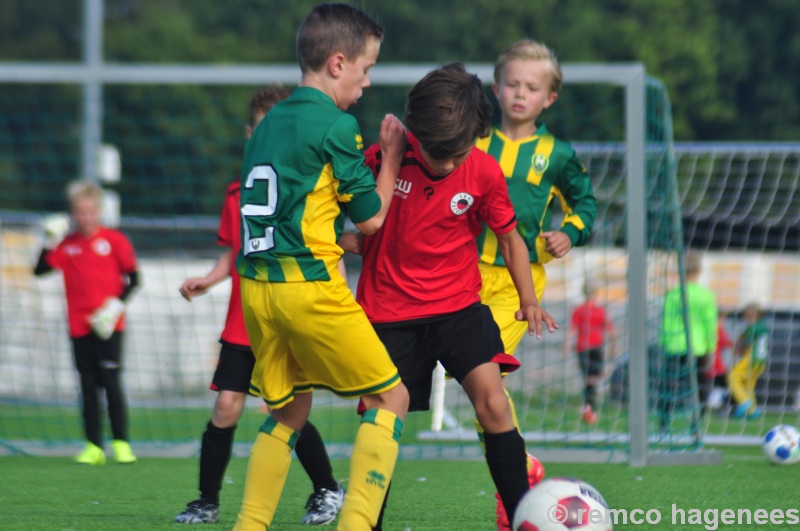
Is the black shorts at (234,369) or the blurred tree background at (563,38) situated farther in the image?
the blurred tree background at (563,38)

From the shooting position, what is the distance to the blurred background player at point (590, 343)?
9441 millimetres

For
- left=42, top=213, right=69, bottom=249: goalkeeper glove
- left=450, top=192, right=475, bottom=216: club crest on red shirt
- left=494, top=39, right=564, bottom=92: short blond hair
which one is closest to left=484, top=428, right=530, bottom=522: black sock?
left=450, top=192, right=475, bottom=216: club crest on red shirt

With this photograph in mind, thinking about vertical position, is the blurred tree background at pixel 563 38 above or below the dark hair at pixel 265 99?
above

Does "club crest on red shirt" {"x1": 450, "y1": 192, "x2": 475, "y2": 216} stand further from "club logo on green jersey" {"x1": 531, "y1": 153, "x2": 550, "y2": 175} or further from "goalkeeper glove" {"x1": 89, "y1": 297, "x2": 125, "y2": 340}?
"goalkeeper glove" {"x1": 89, "y1": 297, "x2": 125, "y2": 340}

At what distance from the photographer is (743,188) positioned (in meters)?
10.3

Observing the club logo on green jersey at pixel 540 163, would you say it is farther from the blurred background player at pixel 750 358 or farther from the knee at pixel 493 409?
the blurred background player at pixel 750 358

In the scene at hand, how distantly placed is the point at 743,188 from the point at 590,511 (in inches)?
275

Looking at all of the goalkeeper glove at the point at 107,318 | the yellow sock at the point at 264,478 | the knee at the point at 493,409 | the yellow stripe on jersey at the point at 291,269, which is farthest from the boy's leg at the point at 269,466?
the goalkeeper glove at the point at 107,318

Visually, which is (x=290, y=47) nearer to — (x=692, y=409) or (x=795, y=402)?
(x=795, y=402)

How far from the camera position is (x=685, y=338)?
25.0 ft

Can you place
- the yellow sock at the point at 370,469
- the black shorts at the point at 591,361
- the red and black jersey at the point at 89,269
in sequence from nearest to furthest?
1. the yellow sock at the point at 370,469
2. the red and black jersey at the point at 89,269
3. the black shorts at the point at 591,361

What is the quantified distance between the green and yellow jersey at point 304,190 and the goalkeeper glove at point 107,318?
11.6 feet

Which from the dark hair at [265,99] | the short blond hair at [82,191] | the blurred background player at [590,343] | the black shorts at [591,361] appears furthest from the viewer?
the black shorts at [591,361]

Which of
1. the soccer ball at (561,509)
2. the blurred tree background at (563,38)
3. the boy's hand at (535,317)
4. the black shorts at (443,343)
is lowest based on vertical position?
the soccer ball at (561,509)
